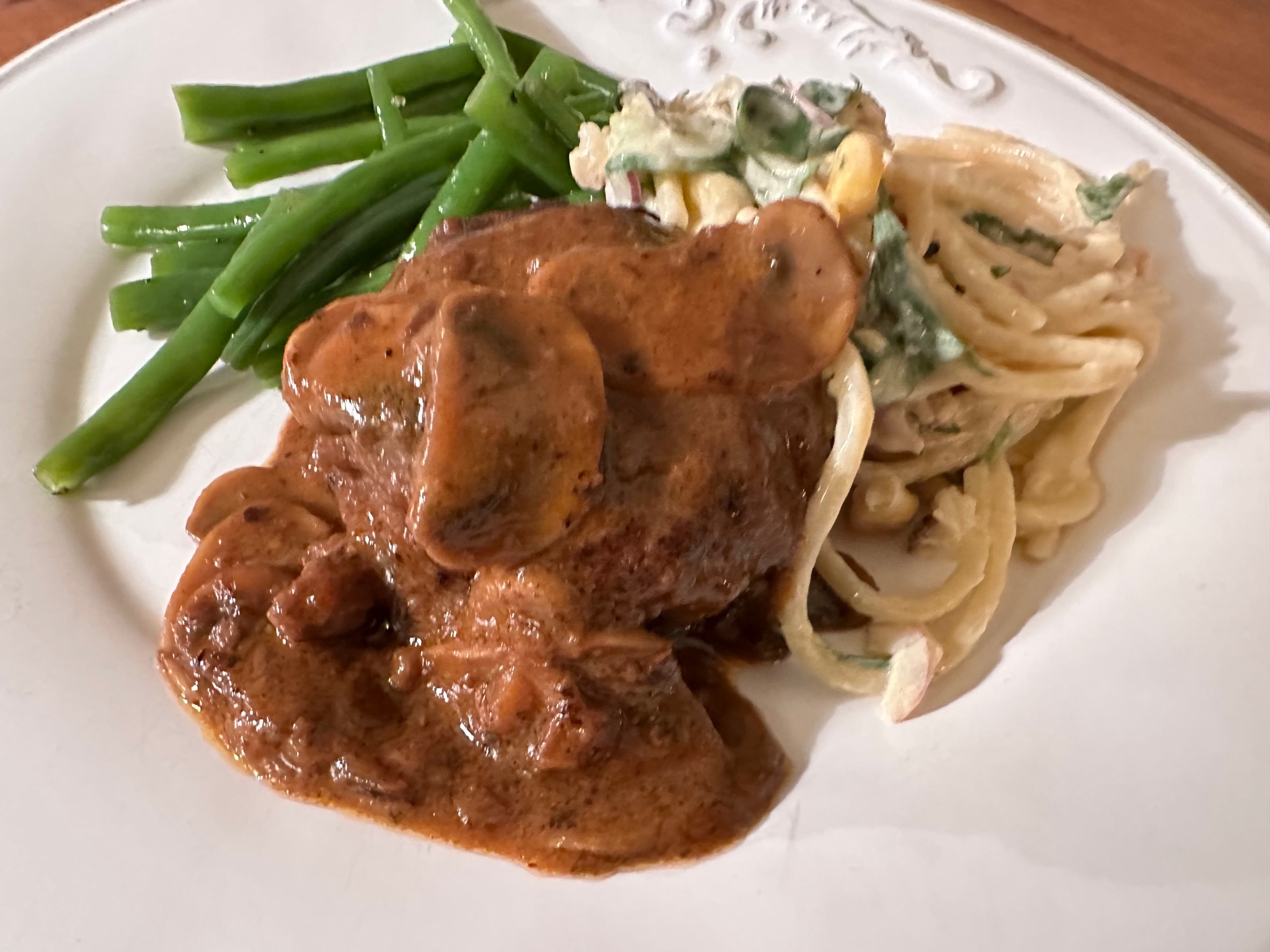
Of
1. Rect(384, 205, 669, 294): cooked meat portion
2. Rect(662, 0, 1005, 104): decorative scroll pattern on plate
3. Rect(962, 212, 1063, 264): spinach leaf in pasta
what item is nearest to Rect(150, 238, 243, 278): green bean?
Rect(384, 205, 669, 294): cooked meat portion

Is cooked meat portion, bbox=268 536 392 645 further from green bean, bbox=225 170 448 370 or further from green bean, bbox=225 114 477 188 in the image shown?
green bean, bbox=225 114 477 188

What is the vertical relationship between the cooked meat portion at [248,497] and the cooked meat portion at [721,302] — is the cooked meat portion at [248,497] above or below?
below

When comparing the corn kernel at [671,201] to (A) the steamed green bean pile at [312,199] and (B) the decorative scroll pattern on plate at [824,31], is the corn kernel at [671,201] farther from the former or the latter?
(B) the decorative scroll pattern on plate at [824,31]

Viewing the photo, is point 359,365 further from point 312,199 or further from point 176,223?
point 176,223

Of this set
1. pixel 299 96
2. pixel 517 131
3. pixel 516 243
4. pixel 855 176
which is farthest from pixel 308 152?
pixel 855 176

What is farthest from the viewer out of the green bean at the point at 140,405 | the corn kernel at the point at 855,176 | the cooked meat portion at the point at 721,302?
the green bean at the point at 140,405

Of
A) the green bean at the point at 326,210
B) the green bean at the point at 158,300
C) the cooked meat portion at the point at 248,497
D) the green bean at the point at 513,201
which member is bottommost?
the cooked meat portion at the point at 248,497

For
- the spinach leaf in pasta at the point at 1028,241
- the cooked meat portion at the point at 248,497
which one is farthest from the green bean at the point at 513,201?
the spinach leaf in pasta at the point at 1028,241
